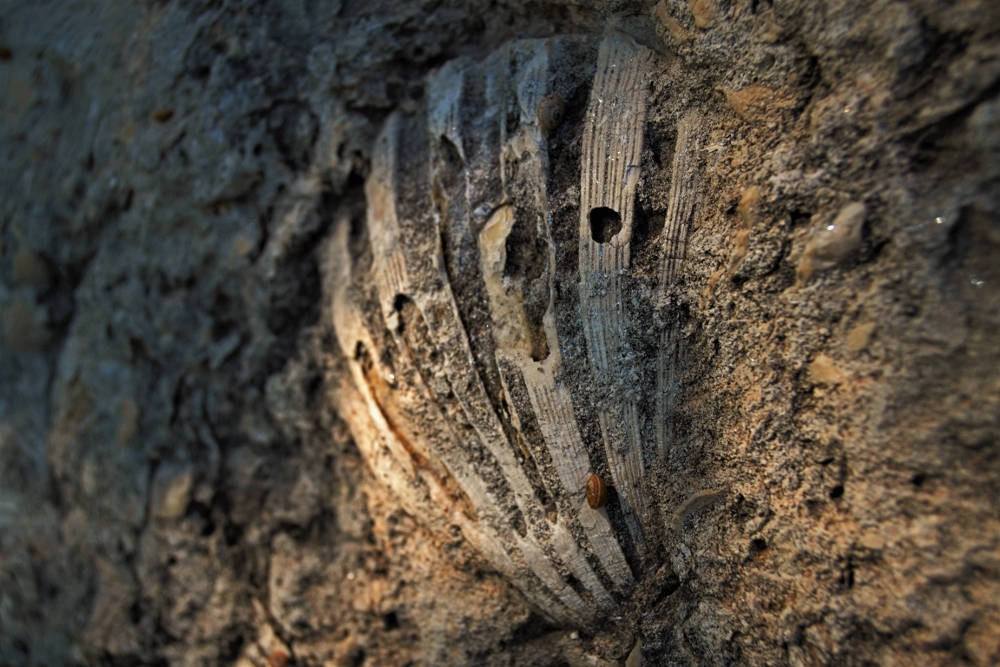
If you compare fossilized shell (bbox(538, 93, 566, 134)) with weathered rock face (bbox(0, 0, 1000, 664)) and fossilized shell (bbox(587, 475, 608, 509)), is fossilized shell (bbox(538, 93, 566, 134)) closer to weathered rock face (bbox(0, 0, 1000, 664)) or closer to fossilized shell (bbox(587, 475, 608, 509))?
weathered rock face (bbox(0, 0, 1000, 664))

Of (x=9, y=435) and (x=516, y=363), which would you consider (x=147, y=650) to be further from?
(x=516, y=363)

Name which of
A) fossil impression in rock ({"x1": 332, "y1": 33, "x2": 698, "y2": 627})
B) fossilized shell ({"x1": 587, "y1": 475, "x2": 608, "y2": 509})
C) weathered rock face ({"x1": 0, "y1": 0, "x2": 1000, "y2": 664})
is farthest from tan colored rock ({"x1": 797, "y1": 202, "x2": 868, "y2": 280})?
fossilized shell ({"x1": 587, "y1": 475, "x2": 608, "y2": 509})

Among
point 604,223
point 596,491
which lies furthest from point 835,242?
point 596,491

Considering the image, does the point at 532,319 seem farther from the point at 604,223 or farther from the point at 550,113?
the point at 550,113

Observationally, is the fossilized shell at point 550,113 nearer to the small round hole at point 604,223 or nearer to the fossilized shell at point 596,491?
the small round hole at point 604,223

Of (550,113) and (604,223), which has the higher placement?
(550,113)

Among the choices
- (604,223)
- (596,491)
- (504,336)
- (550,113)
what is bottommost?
(596,491)

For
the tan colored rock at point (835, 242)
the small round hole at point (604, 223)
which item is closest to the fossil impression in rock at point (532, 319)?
the small round hole at point (604, 223)

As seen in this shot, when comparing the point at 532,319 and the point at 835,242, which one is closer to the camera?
the point at 835,242
